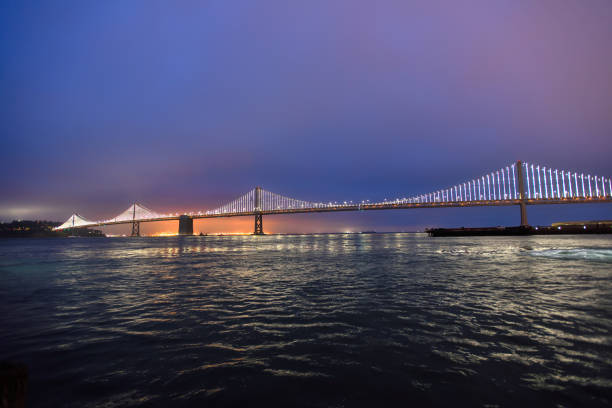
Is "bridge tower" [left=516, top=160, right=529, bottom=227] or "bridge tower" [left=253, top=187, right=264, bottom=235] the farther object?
"bridge tower" [left=253, top=187, right=264, bottom=235]

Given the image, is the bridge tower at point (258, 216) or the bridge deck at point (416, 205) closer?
the bridge deck at point (416, 205)

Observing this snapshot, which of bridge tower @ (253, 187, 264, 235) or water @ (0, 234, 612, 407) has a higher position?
bridge tower @ (253, 187, 264, 235)

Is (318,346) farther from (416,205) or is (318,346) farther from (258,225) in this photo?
(258,225)

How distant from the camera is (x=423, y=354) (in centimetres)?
428

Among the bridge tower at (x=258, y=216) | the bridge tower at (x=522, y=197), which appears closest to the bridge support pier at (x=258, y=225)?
the bridge tower at (x=258, y=216)

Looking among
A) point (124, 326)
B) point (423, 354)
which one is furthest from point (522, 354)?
point (124, 326)

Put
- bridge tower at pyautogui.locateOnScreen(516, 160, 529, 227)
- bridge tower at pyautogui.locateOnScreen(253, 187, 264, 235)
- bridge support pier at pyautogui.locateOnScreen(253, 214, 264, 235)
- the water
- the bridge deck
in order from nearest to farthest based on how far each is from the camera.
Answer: the water → the bridge deck → bridge tower at pyautogui.locateOnScreen(516, 160, 529, 227) → bridge tower at pyautogui.locateOnScreen(253, 187, 264, 235) → bridge support pier at pyautogui.locateOnScreen(253, 214, 264, 235)

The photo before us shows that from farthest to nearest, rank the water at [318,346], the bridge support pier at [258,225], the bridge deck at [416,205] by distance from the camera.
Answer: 1. the bridge support pier at [258,225]
2. the bridge deck at [416,205]
3. the water at [318,346]

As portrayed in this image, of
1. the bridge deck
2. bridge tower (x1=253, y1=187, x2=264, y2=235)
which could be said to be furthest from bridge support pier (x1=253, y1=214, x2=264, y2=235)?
the bridge deck

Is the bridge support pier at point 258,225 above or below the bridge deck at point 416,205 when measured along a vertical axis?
below

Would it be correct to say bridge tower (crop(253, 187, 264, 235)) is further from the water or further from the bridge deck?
the water

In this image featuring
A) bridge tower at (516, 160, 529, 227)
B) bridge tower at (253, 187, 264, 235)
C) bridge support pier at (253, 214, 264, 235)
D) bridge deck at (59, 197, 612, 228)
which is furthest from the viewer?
bridge support pier at (253, 214, 264, 235)

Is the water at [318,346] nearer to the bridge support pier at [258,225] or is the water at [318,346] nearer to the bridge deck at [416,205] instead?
the bridge deck at [416,205]

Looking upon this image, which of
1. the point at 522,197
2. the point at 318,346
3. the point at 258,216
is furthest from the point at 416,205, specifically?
the point at 318,346
